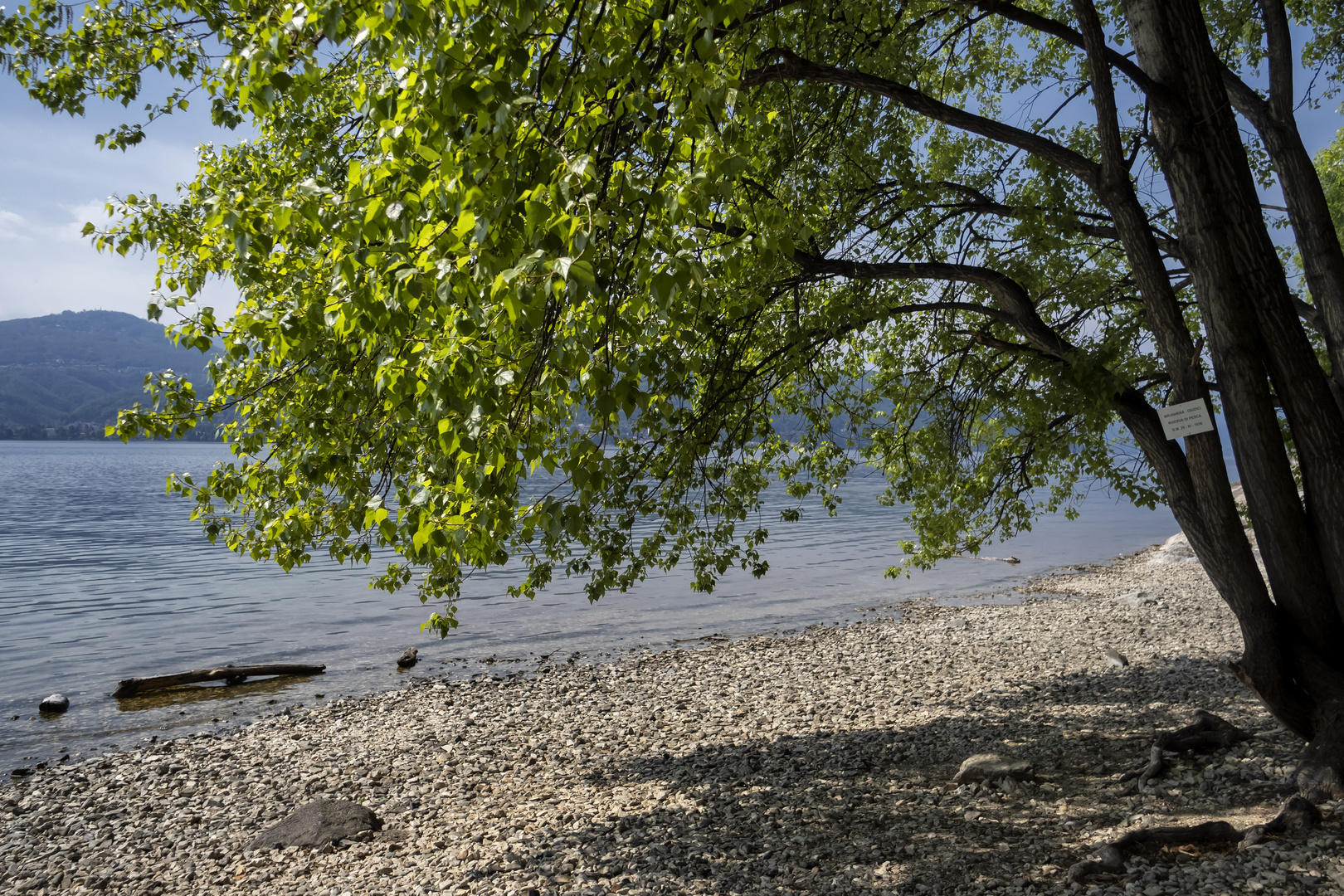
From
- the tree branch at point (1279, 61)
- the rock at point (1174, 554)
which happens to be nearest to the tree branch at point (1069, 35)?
the tree branch at point (1279, 61)

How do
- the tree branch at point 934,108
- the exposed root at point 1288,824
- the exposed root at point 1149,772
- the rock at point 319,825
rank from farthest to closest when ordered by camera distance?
the rock at point 319,825 → the exposed root at point 1149,772 → the tree branch at point 934,108 → the exposed root at point 1288,824

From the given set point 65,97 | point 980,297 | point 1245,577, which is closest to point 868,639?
point 980,297

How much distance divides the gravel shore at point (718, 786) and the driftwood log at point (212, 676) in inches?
122

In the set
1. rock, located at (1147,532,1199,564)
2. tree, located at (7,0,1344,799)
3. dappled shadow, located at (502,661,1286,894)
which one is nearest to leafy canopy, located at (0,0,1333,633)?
tree, located at (7,0,1344,799)

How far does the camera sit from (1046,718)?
11.0 m

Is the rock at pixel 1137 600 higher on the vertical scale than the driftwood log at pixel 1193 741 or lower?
lower

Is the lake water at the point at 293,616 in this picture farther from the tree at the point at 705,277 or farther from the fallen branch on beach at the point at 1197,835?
the fallen branch on beach at the point at 1197,835

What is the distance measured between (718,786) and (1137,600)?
19837 mm

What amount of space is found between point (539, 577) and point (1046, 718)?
24.5 feet

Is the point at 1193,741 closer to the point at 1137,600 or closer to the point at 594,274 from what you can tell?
the point at 594,274

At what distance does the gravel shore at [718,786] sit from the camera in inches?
249

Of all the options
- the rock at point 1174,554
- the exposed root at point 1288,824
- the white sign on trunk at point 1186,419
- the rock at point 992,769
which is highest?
the white sign on trunk at point 1186,419

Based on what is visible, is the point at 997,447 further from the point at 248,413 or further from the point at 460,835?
the point at 248,413

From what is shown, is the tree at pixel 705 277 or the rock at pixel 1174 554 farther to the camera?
the rock at pixel 1174 554
